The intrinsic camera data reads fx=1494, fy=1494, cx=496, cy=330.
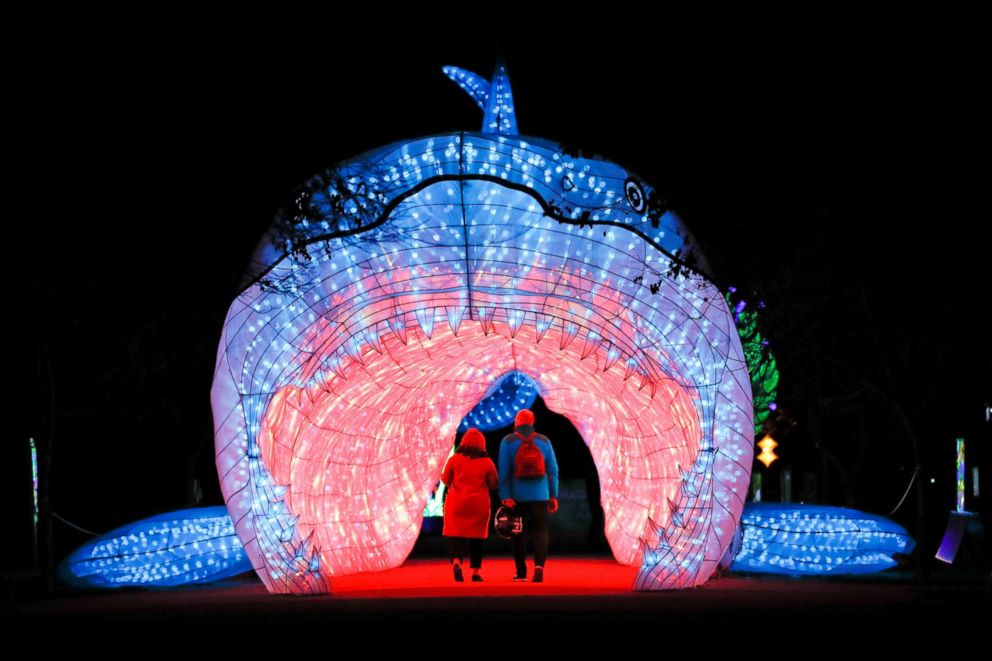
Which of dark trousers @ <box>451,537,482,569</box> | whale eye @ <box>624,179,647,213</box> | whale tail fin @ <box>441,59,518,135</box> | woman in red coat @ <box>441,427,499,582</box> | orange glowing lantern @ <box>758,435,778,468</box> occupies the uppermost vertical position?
whale tail fin @ <box>441,59,518,135</box>

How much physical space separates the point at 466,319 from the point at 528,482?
182 centimetres

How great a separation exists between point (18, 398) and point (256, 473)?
12.9 m

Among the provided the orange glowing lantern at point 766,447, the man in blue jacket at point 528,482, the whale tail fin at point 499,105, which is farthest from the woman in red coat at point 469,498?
the orange glowing lantern at point 766,447

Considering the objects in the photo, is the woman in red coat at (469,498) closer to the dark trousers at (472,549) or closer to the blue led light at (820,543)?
the dark trousers at (472,549)

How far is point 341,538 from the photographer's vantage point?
660 inches

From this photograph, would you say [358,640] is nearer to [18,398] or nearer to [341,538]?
[341,538]

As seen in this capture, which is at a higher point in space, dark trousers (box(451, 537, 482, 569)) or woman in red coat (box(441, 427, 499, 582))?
woman in red coat (box(441, 427, 499, 582))

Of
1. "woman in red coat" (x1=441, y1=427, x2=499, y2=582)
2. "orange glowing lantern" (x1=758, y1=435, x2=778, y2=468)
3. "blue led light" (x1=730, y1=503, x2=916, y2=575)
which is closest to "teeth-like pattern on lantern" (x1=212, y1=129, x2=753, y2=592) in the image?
"blue led light" (x1=730, y1=503, x2=916, y2=575)

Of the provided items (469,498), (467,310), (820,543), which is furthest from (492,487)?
(820,543)

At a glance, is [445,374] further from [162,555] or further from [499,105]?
[162,555]

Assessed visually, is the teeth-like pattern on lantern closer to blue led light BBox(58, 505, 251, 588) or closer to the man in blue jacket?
blue led light BBox(58, 505, 251, 588)

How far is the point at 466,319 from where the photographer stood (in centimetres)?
1545

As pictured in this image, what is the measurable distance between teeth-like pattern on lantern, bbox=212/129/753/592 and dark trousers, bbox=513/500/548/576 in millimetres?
1284

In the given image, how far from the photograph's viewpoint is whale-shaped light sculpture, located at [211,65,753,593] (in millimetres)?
12852
